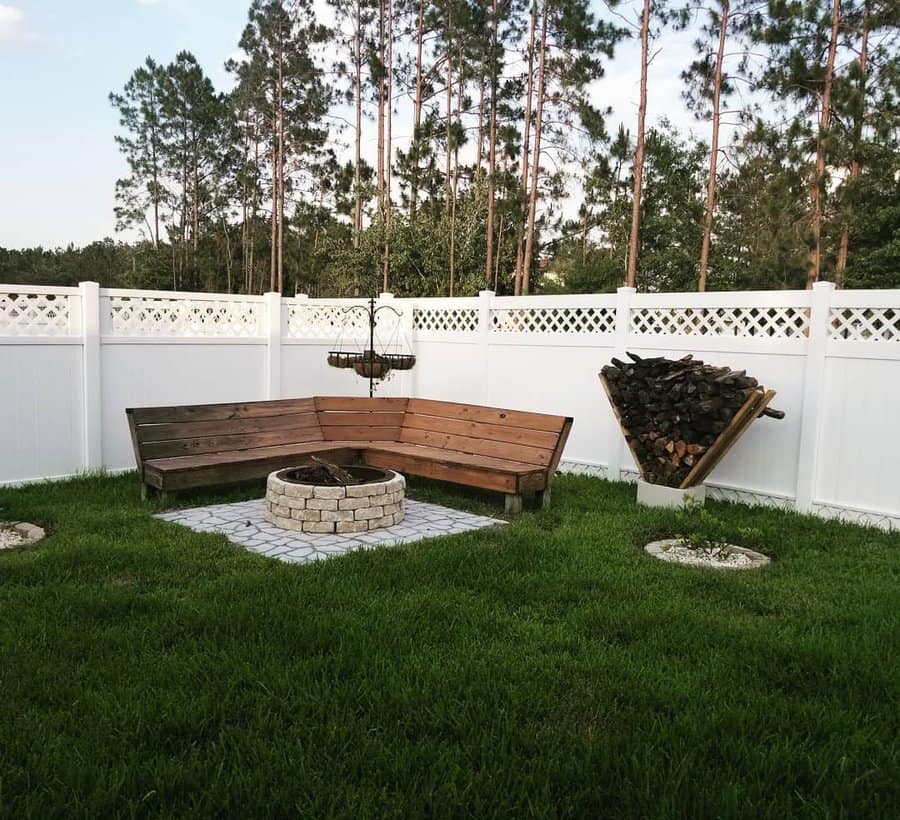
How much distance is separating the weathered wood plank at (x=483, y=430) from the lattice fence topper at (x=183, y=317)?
78.7 inches

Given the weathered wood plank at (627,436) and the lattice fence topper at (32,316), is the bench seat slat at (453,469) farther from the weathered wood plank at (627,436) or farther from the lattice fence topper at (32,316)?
the lattice fence topper at (32,316)

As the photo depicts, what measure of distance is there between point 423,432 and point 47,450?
3137mm

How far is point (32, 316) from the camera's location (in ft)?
19.9

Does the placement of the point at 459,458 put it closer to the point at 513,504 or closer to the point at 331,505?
the point at 513,504

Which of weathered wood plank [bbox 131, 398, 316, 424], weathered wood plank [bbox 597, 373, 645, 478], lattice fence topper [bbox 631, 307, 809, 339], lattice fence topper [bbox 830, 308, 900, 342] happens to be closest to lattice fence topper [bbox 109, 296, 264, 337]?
weathered wood plank [bbox 131, 398, 316, 424]

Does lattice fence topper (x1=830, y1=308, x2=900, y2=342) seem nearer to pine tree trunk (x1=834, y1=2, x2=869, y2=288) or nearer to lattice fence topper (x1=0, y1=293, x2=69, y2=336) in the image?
lattice fence topper (x1=0, y1=293, x2=69, y2=336)

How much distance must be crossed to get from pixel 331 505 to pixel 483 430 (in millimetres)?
1737

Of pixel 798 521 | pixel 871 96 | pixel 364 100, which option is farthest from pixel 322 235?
pixel 798 521

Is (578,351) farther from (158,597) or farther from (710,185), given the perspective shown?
(710,185)

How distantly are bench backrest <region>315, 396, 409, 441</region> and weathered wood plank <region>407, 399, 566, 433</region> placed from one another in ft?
0.67

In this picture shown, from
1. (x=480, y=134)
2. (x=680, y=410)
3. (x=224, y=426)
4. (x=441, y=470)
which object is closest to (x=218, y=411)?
(x=224, y=426)

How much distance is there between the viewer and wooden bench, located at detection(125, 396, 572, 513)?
18.3 feet

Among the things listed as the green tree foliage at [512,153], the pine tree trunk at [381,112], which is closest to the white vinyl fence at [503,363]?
the green tree foliage at [512,153]

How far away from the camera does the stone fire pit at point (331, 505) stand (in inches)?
194
